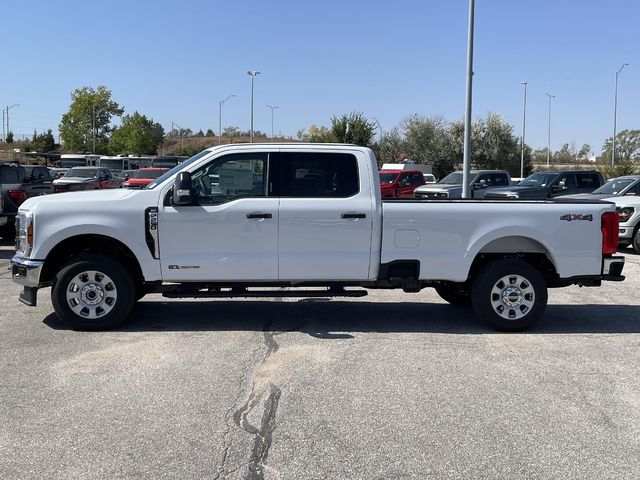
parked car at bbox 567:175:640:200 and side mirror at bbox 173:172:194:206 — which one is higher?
parked car at bbox 567:175:640:200

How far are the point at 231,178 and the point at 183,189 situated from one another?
59 cm

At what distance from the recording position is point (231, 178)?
7344 millimetres

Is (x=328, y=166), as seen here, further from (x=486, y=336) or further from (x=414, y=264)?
(x=486, y=336)

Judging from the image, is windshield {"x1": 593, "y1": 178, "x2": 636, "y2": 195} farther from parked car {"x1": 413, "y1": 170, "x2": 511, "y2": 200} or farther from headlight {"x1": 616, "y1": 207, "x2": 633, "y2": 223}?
parked car {"x1": 413, "y1": 170, "x2": 511, "y2": 200}

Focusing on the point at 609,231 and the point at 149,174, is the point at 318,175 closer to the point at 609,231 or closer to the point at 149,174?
the point at 609,231

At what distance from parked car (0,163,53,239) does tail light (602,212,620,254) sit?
11770 mm

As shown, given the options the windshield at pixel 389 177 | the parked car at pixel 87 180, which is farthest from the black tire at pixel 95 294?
the windshield at pixel 389 177

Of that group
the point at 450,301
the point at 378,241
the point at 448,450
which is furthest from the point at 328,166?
the point at 448,450

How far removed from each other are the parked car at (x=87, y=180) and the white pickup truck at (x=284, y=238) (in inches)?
687

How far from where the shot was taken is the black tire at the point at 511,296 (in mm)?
7469

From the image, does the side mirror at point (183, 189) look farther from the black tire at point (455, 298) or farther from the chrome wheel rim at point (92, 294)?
the black tire at point (455, 298)

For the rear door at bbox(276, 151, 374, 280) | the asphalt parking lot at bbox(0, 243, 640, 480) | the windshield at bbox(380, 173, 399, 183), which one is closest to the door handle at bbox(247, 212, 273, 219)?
the rear door at bbox(276, 151, 374, 280)

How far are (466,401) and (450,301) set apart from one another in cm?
388

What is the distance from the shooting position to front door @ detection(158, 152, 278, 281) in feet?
23.5
